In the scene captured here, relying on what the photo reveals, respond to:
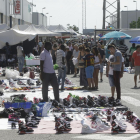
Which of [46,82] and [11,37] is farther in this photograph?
[11,37]

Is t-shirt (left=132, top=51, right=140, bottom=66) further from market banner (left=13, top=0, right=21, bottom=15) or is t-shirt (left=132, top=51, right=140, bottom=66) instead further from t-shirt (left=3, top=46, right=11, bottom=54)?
market banner (left=13, top=0, right=21, bottom=15)

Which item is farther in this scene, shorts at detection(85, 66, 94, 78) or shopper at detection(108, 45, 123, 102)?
shorts at detection(85, 66, 94, 78)

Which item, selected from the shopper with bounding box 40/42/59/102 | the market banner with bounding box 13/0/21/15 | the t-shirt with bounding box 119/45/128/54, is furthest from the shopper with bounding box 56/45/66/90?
the market banner with bounding box 13/0/21/15

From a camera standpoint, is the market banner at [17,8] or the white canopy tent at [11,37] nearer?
the white canopy tent at [11,37]

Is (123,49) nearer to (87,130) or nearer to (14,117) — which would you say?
(14,117)

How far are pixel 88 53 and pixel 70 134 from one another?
737cm

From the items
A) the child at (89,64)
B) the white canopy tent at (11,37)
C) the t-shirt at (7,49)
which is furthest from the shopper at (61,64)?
the t-shirt at (7,49)

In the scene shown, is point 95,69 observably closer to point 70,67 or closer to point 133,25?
point 70,67

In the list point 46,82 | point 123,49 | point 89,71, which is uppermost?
point 123,49

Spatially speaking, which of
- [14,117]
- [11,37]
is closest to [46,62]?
[14,117]

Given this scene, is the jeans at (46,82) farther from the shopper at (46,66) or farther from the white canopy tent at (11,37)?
the white canopy tent at (11,37)

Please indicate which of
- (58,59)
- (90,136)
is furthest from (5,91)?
(90,136)

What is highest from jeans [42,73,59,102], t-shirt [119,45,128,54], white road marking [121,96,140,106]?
t-shirt [119,45,128,54]

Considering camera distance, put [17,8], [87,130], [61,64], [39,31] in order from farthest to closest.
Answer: [17,8]
[39,31]
[61,64]
[87,130]
